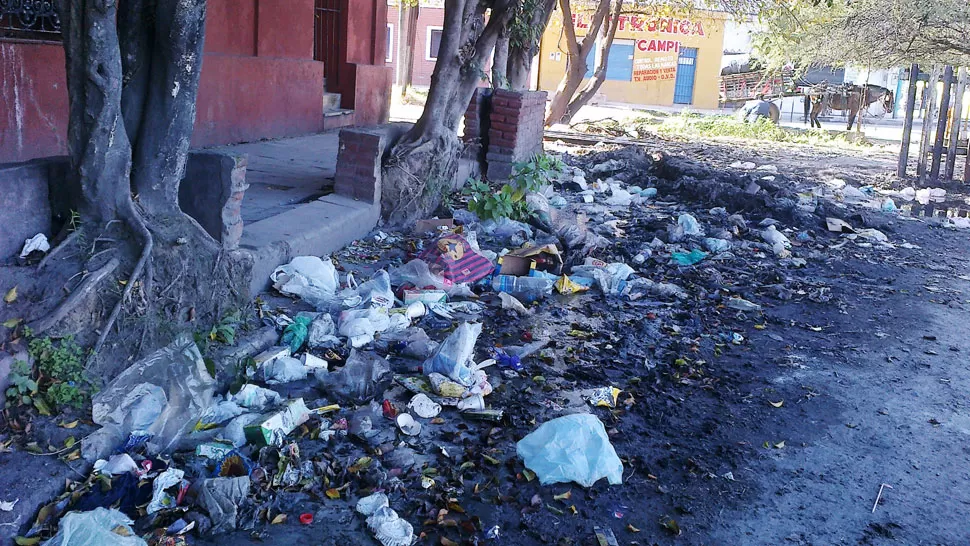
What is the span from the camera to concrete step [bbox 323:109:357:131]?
1200cm

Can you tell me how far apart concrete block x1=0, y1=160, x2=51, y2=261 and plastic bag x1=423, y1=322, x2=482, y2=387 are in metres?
1.94

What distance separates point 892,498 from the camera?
3.50 m

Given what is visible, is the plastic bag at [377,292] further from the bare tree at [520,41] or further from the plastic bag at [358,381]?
the bare tree at [520,41]

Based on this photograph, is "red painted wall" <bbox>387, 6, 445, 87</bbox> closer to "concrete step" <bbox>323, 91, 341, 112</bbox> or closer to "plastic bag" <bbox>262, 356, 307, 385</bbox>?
"concrete step" <bbox>323, 91, 341, 112</bbox>

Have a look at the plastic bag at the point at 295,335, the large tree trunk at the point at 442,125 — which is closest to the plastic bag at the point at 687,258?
the large tree trunk at the point at 442,125

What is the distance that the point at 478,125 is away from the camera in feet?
32.6

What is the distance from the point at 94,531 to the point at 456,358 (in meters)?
1.98

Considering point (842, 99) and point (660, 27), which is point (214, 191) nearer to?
point (842, 99)

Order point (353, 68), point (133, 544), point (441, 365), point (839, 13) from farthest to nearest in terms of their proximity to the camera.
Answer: point (839, 13) → point (353, 68) → point (441, 365) → point (133, 544)

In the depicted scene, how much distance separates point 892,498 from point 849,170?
12.7 metres

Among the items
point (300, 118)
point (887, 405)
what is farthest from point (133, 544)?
point (300, 118)

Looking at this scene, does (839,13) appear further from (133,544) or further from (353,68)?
(133,544)

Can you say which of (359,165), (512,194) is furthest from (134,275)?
(512,194)

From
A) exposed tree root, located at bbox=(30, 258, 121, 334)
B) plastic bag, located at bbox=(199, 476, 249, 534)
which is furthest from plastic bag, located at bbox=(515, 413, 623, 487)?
exposed tree root, located at bbox=(30, 258, 121, 334)
